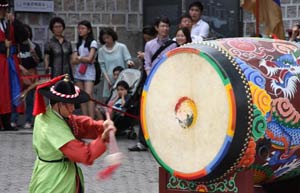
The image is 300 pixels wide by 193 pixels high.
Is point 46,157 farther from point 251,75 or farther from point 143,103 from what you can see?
point 251,75

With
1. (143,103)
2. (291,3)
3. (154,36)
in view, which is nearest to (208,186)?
(143,103)

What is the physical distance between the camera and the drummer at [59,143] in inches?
196

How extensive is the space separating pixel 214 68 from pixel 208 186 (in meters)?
0.79

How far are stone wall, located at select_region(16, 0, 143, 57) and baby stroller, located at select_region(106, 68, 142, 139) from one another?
8.26 ft

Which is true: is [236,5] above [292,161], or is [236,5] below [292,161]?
above

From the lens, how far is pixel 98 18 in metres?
13.0

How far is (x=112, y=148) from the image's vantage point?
15.7 ft

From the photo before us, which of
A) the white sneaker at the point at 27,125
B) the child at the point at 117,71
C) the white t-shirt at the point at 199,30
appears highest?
the white t-shirt at the point at 199,30

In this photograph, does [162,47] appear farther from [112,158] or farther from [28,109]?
[112,158]

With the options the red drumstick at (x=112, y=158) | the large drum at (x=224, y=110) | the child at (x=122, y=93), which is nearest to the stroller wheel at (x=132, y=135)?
the child at (x=122, y=93)

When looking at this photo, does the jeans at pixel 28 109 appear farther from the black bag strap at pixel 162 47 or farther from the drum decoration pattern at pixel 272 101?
the drum decoration pattern at pixel 272 101

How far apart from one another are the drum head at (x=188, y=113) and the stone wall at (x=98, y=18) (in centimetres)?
739

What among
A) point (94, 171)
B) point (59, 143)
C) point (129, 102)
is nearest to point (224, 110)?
point (59, 143)

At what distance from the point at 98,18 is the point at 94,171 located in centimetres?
508
